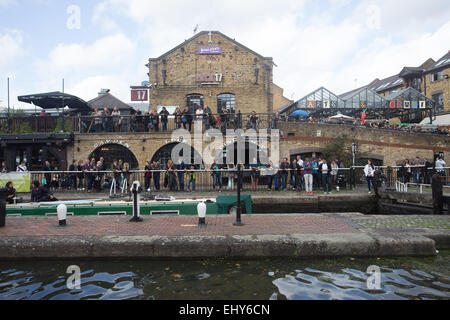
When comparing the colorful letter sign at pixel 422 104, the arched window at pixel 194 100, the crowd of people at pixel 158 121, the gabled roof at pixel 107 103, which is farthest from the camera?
the gabled roof at pixel 107 103

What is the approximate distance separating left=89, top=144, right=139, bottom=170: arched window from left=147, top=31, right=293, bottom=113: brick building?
5.36 m

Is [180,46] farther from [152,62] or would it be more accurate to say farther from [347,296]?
[347,296]

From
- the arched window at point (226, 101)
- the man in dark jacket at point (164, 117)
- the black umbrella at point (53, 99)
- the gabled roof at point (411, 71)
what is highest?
the gabled roof at point (411, 71)

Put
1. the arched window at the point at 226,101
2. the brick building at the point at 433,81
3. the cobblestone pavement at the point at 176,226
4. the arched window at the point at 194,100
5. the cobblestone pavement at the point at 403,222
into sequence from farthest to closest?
the brick building at the point at 433,81 < the arched window at the point at 194,100 < the arched window at the point at 226,101 < the cobblestone pavement at the point at 403,222 < the cobblestone pavement at the point at 176,226

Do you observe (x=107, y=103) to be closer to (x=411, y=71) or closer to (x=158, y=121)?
(x=158, y=121)

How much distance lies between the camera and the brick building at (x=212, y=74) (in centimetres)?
2250

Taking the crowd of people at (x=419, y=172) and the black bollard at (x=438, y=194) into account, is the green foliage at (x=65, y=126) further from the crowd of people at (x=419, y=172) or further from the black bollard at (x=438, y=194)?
the crowd of people at (x=419, y=172)

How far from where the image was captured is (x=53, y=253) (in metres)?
5.76

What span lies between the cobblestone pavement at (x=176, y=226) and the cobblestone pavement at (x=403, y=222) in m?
0.58

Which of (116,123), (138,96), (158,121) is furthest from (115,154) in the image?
(138,96)

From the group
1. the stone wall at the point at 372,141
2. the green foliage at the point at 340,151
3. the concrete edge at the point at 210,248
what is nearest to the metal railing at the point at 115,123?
the stone wall at the point at 372,141

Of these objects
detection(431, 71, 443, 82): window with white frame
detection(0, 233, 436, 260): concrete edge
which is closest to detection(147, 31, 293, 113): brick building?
detection(0, 233, 436, 260): concrete edge

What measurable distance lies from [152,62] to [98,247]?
19.2m

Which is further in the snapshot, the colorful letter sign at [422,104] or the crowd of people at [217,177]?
the colorful letter sign at [422,104]
